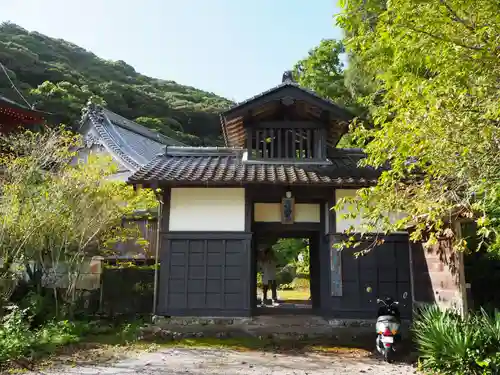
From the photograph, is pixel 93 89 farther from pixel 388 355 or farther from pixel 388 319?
pixel 388 355

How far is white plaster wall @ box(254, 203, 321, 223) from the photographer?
36.7 ft

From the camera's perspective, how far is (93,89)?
4016cm

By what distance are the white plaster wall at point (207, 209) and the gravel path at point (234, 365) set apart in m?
3.26

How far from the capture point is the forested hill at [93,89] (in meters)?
33.5

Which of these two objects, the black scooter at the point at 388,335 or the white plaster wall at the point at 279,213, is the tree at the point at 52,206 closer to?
the white plaster wall at the point at 279,213

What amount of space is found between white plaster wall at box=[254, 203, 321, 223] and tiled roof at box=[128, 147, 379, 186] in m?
0.98

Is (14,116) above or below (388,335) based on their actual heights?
above

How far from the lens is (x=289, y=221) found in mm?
10805

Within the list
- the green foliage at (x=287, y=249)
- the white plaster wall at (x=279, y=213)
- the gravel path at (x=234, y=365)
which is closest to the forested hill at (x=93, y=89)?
the green foliage at (x=287, y=249)

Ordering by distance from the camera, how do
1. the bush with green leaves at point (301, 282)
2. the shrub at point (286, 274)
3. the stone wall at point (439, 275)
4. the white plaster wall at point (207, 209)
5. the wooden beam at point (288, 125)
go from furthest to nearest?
the shrub at point (286, 274) → the bush with green leaves at point (301, 282) → the wooden beam at point (288, 125) → the white plaster wall at point (207, 209) → the stone wall at point (439, 275)

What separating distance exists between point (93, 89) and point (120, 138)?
72.4 ft

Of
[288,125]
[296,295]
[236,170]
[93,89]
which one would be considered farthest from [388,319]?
[93,89]

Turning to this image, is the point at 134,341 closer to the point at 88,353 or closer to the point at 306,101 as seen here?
the point at 88,353

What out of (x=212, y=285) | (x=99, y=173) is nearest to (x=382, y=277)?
(x=212, y=285)
